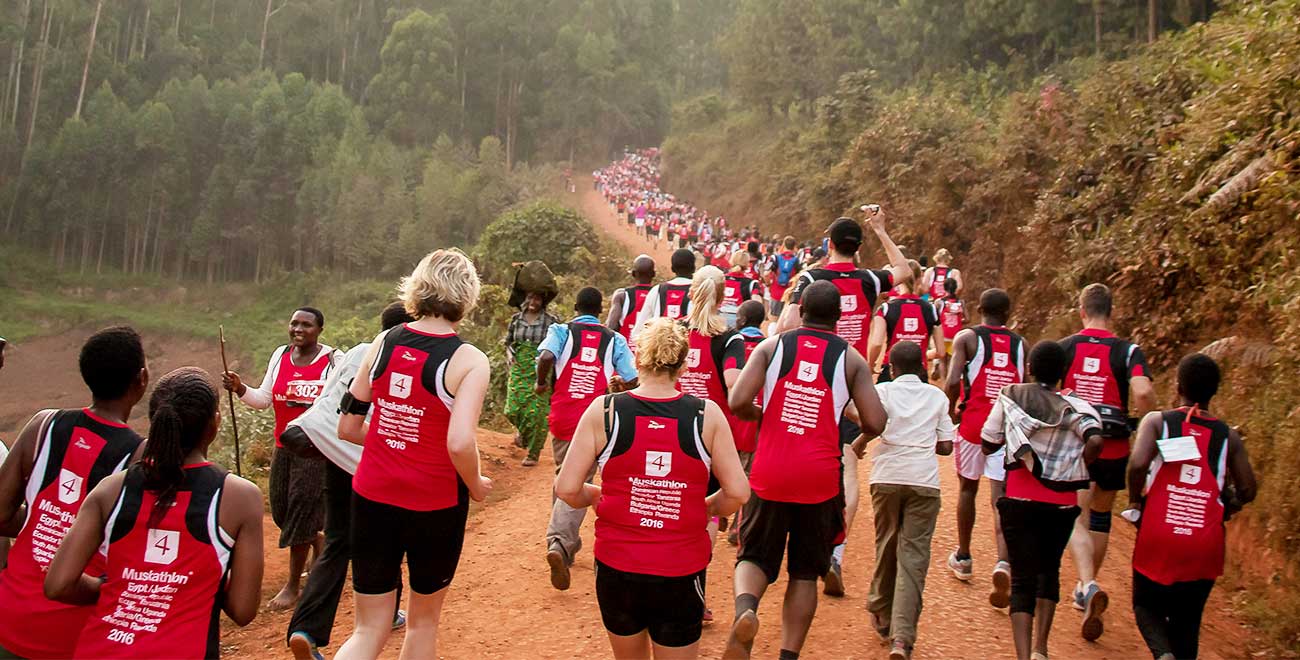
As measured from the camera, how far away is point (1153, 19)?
29.6m

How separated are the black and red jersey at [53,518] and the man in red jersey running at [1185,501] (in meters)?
4.71

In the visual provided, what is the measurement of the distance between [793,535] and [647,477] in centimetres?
121

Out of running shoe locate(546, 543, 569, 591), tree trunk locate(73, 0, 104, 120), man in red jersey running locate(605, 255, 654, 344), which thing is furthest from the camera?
tree trunk locate(73, 0, 104, 120)

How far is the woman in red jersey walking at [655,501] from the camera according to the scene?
383 centimetres

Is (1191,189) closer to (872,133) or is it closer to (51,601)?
(51,601)

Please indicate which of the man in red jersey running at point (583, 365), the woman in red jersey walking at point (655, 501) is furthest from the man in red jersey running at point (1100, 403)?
the woman in red jersey walking at point (655, 501)

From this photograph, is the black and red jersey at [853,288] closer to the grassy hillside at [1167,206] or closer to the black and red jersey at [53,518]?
the grassy hillside at [1167,206]

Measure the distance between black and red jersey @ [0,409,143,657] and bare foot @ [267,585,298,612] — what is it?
121 inches

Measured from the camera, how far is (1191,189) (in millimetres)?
10891

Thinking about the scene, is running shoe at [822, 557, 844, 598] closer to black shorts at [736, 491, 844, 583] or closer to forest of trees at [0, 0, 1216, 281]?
black shorts at [736, 491, 844, 583]

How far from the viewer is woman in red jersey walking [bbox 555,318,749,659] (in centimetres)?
383

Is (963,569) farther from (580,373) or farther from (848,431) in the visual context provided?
(580,373)

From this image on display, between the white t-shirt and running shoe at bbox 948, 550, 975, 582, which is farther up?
the white t-shirt

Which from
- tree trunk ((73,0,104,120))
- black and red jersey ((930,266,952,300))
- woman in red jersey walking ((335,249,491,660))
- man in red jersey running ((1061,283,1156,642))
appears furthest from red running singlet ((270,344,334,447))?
tree trunk ((73,0,104,120))
